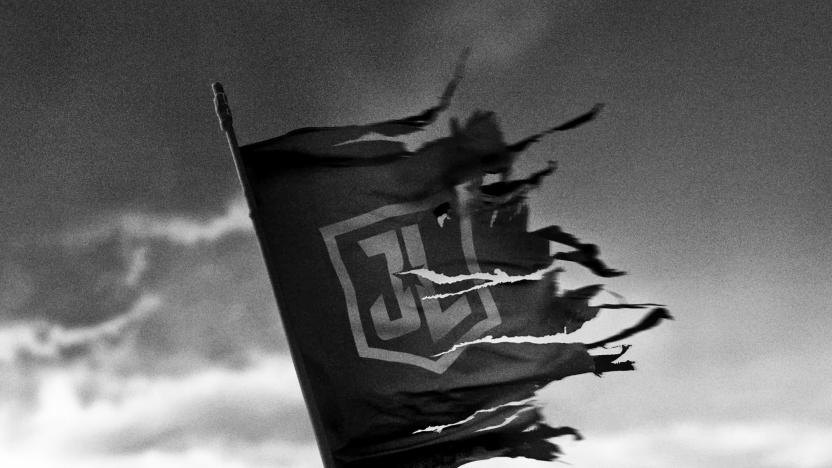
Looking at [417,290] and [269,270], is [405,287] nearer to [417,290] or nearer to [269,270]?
[417,290]

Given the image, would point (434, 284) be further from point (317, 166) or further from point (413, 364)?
point (317, 166)

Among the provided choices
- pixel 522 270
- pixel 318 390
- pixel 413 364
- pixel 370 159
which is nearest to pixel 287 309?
pixel 318 390

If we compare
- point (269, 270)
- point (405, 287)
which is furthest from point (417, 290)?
point (269, 270)

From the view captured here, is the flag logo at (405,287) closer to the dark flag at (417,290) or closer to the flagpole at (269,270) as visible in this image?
the dark flag at (417,290)

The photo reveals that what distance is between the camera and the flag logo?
32.1ft

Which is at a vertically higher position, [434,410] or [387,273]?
[387,273]

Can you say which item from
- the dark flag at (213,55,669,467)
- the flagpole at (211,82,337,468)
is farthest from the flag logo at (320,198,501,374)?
the flagpole at (211,82,337,468)

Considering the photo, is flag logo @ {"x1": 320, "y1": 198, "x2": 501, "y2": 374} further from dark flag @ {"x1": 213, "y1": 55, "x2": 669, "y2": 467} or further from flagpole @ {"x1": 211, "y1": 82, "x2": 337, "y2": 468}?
flagpole @ {"x1": 211, "y1": 82, "x2": 337, "y2": 468}

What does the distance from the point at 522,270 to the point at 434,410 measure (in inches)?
80.3

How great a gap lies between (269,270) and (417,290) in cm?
192

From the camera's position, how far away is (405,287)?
1009 cm

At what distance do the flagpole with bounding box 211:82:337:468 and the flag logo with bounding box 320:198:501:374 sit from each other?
1015mm

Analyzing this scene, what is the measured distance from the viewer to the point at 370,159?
1037 centimetres

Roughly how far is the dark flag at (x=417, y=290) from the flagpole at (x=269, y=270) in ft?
0.25
